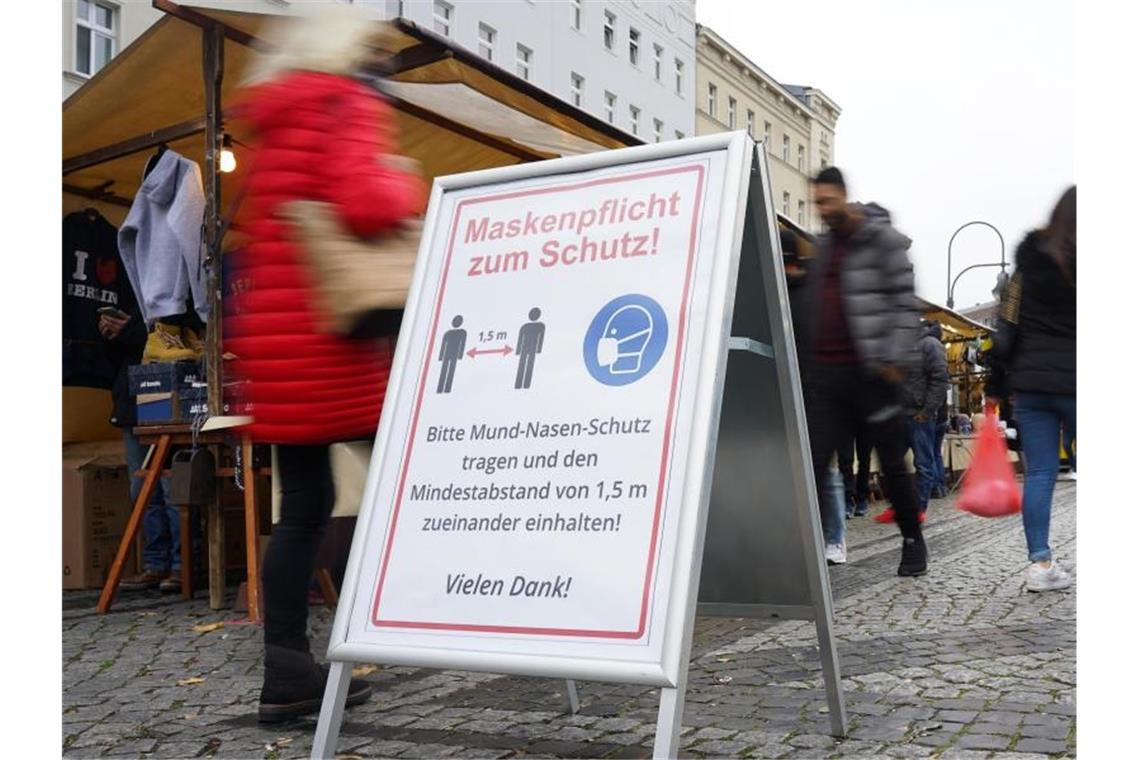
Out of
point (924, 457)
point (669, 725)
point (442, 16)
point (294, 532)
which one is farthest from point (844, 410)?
point (442, 16)

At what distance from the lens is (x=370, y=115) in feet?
12.1

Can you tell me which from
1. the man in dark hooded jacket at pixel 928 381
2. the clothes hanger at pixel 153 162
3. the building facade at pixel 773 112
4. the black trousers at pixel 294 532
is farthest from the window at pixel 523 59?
the black trousers at pixel 294 532

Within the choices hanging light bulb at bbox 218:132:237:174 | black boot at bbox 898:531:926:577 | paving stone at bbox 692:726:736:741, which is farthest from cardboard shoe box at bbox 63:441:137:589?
paving stone at bbox 692:726:736:741

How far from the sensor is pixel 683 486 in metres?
2.79

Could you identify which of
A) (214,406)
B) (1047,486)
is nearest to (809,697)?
(1047,486)

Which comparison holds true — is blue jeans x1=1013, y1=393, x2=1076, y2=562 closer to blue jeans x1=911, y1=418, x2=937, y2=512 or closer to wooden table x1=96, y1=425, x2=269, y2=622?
wooden table x1=96, y1=425, x2=269, y2=622

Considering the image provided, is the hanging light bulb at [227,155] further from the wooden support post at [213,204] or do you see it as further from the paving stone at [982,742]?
the paving stone at [982,742]

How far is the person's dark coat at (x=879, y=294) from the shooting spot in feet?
19.3

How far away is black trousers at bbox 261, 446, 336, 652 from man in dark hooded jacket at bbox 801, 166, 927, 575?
2792mm

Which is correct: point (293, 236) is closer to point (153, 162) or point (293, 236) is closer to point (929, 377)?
point (153, 162)

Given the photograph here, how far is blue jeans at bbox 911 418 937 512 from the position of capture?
12.5 m

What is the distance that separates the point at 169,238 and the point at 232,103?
92 centimetres

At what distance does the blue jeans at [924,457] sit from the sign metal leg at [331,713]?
33.1 ft

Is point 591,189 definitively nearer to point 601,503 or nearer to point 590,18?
point 601,503
